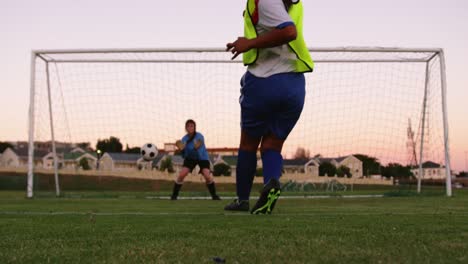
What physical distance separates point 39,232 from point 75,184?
25913 millimetres

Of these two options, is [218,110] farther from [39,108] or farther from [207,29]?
[39,108]

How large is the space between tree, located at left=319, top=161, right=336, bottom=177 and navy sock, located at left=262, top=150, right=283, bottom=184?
12.6 meters

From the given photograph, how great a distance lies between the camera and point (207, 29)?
1611cm

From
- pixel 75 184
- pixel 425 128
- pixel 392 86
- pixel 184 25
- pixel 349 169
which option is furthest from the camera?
pixel 75 184

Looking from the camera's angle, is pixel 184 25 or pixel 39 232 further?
pixel 184 25

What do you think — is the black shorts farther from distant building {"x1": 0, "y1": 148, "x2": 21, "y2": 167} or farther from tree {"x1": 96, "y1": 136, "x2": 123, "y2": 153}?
distant building {"x1": 0, "y1": 148, "x2": 21, "y2": 167}

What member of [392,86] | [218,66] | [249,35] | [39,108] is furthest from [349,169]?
[249,35]

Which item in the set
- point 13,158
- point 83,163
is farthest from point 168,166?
point 13,158

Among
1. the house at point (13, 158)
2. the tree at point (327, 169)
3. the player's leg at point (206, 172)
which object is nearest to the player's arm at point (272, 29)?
the player's leg at point (206, 172)

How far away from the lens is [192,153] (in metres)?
10.8

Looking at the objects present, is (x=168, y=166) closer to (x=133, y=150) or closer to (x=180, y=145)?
(x=133, y=150)

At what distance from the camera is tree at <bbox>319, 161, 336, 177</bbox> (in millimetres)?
17594

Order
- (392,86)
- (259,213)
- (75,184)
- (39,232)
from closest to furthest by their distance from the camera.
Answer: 1. (39,232)
2. (259,213)
3. (392,86)
4. (75,184)

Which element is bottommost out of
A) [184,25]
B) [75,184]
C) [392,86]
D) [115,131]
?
[75,184]
